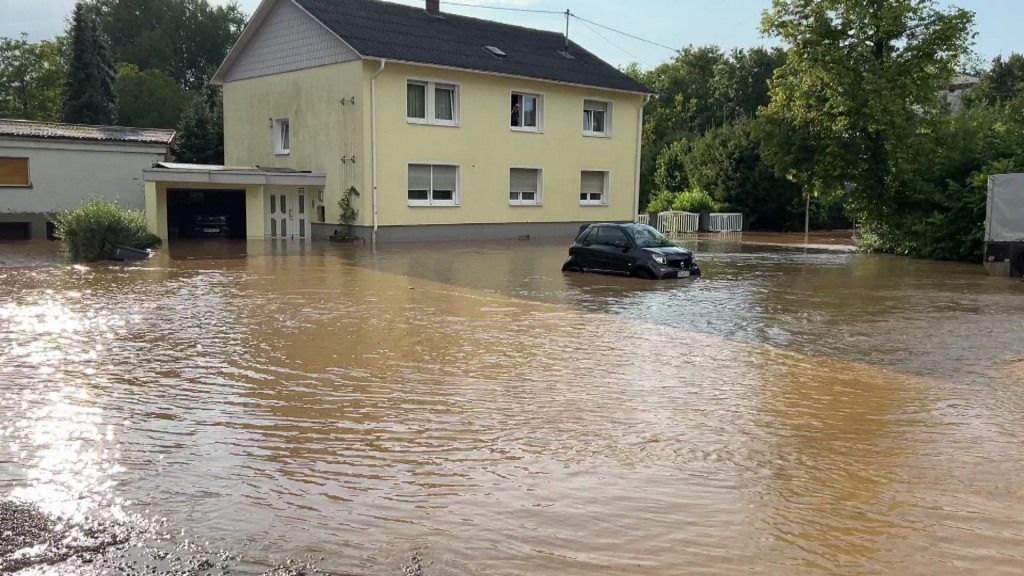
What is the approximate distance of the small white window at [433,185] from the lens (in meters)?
31.6

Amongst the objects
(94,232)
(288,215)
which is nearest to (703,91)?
(288,215)

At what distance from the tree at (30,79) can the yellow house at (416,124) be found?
27.8 metres

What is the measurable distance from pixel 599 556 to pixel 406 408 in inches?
138

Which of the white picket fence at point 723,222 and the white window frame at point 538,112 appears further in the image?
the white picket fence at point 723,222

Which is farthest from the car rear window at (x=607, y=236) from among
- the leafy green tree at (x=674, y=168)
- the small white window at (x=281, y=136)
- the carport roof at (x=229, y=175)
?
the leafy green tree at (x=674, y=168)

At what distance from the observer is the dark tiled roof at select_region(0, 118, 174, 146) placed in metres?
30.4

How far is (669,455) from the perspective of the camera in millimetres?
6801

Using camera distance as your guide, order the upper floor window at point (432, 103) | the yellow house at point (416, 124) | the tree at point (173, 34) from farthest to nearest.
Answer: the tree at point (173, 34) < the upper floor window at point (432, 103) < the yellow house at point (416, 124)

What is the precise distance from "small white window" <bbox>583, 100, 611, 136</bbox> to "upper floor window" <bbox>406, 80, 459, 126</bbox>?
7.15 meters

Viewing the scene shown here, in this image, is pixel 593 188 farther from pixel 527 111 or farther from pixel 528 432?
pixel 528 432

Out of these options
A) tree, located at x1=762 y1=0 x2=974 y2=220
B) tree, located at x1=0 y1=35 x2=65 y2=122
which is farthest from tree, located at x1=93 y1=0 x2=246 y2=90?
tree, located at x1=762 y1=0 x2=974 y2=220

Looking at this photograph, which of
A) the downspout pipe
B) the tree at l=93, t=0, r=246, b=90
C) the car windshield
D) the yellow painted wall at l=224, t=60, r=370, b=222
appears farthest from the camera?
the tree at l=93, t=0, r=246, b=90

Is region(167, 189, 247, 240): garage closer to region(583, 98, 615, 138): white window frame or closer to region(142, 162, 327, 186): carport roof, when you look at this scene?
region(142, 162, 327, 186): carport roof

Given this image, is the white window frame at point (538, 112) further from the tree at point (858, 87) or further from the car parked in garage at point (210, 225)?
the car parked in garage at point (210, 225)
